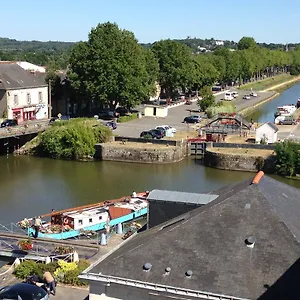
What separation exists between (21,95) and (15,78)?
176 cm

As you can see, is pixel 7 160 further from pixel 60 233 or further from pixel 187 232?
pixel 187 232

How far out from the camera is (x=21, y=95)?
46.6 m

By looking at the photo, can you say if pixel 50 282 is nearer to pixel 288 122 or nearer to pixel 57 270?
pixel 57 270

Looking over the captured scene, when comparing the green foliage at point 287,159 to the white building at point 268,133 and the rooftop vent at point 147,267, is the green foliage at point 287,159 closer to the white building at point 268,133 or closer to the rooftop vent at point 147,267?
the white building at point 268,133

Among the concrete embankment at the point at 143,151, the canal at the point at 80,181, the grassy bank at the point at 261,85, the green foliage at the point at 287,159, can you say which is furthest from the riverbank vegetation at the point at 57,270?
the grassy bank at the point at 261,85

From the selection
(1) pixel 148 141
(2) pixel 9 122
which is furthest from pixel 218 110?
(2) pixel 9 122

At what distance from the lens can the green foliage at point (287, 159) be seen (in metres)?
33.4

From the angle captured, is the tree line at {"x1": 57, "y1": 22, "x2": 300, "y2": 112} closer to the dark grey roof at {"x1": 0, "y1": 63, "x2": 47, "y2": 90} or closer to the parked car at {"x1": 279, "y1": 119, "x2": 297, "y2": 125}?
the dark grey roof at {"x1": 0, "y1": 63, "x2": 47, "y2": 90}

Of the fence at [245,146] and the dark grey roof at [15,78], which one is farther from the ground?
the dark grey roof at [15,78]

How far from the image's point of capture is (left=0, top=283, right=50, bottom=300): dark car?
41.1 feet

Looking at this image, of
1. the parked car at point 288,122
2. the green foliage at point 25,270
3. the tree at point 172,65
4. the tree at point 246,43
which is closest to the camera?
the green foliage at point 25,270

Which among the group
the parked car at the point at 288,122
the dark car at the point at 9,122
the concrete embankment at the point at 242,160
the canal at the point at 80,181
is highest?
the dark car at the point at 9,122

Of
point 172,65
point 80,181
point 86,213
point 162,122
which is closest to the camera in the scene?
point 86,213

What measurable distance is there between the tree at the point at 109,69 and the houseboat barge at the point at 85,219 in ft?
76.6
